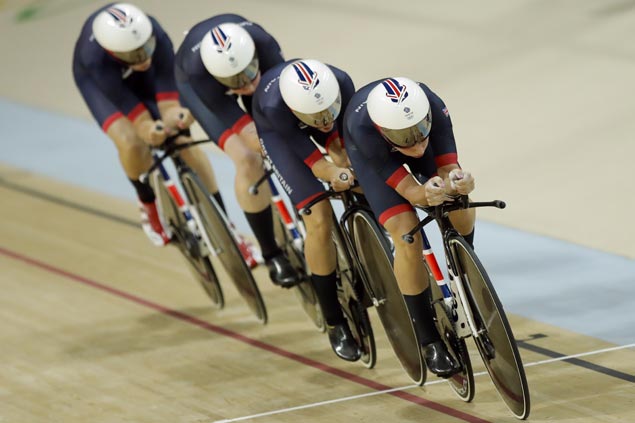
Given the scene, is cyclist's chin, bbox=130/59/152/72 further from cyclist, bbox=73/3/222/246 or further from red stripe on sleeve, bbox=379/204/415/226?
red stripe on sleeve, bbox=379/204/415/226

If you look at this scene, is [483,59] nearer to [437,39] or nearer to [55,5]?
[437,39]

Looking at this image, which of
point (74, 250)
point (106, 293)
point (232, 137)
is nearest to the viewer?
point (232, 137)

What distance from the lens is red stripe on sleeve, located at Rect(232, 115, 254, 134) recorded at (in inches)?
228

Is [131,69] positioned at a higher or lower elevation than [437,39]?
higher

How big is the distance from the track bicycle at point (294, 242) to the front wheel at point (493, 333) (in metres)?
1.24

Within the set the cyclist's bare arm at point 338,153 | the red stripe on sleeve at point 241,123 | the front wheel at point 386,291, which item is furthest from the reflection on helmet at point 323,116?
the red stripe on sleeve at point 241,123

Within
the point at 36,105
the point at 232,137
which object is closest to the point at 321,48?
the point at 36,105

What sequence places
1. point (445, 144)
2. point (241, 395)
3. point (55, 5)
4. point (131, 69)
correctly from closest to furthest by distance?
point (445, 144) → point (241, 395) → point (131, 69) → point (55, 5)

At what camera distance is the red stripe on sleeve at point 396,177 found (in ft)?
14.8

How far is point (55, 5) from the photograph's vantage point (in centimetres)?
1254

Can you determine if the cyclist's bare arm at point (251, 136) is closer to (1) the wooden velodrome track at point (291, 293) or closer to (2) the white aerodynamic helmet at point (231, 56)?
(2) the white aerodynamic helmet at point (231, 56)

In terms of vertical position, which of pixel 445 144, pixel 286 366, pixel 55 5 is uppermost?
pixel 445 144

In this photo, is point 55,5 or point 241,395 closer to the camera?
point 241,395

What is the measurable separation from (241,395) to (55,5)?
26.6ft
